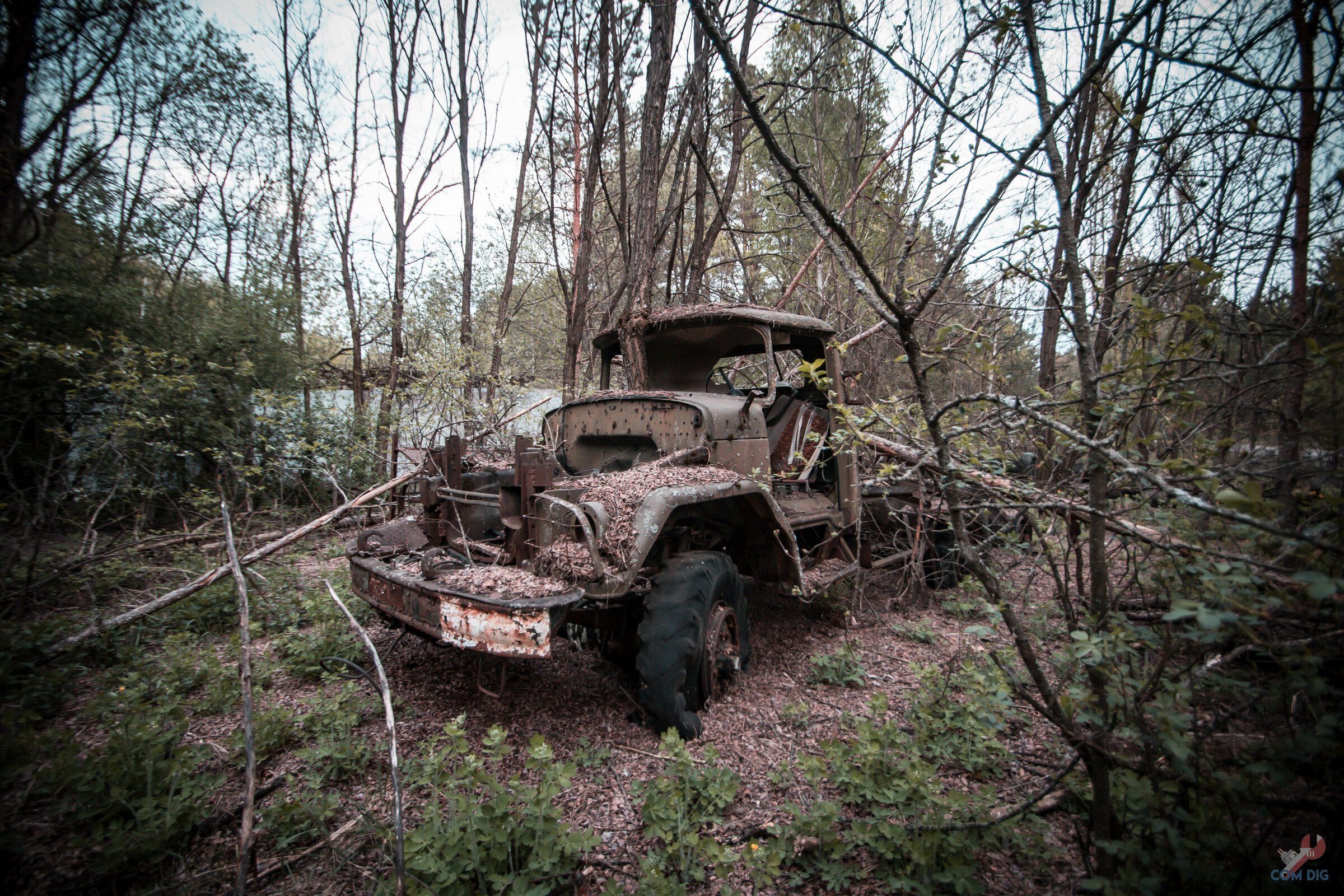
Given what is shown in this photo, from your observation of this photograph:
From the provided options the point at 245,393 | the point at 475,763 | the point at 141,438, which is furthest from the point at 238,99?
the point at 475,763

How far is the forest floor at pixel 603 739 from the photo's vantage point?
1.97 metres

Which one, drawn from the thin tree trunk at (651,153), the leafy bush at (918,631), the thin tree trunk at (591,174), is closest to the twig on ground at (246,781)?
the leafy bush at (918,631)

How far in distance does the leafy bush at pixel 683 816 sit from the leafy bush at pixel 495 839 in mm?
245

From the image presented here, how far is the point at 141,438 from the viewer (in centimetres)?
560

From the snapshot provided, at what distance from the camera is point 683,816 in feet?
6.86

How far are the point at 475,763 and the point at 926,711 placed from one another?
2064 mm

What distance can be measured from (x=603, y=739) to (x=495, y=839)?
3.37 feet

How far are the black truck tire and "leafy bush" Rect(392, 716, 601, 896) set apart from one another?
679 mm

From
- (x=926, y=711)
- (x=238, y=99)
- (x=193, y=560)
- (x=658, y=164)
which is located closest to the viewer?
(x=926, y=711)

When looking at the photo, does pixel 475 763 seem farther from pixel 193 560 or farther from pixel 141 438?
pixel 141 438

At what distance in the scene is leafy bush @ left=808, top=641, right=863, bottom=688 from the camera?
3463 mm

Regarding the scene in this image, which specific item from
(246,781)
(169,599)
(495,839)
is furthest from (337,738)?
(169,599)

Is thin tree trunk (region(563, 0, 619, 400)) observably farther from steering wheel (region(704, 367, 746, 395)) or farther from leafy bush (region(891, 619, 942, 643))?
leafy bush (region(891, 619, 942, 643))

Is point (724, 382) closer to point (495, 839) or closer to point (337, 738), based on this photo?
point (337, 738)
